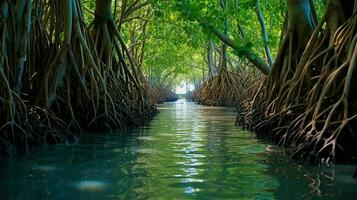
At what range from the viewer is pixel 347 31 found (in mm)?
4688

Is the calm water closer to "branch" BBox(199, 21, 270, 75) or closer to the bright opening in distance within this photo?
"branch" BBox(199, 21, 270, 75)

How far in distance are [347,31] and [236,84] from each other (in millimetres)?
13008

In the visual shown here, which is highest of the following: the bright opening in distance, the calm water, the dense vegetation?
the bright opening in distance

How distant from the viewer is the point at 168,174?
3.62m

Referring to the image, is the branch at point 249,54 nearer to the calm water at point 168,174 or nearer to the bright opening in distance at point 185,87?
the calm water at point 168,174

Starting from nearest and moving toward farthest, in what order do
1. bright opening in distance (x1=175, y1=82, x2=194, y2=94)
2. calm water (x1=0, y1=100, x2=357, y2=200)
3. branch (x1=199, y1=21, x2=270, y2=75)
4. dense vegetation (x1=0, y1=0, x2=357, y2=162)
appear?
1. calm water (x1=0, y1=100, x2=357, y2=200)
2. dense vegetation (x1=0, y1=0, x2=357, y2=162)
3. branch (x1=199, y1=21, x2=270, y2=75)
4. bright opening in distance (x1=175, y1=82, x2=194, y2=94)

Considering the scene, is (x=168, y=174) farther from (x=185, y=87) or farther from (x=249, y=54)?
(x=185, y=87)

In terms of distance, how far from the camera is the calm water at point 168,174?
3.03 metres

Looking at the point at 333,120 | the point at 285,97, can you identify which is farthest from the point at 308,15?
the point at 333,120

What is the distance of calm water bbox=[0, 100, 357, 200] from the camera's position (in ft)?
9.95

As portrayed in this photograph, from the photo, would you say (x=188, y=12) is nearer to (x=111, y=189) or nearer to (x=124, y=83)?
(x=124, y=83)

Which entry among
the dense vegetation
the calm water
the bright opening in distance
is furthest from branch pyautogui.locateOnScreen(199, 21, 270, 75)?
the bright opening in distance

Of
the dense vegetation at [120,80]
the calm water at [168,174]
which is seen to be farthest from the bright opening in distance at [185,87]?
the calm water at [168,174]

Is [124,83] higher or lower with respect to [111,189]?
higher
